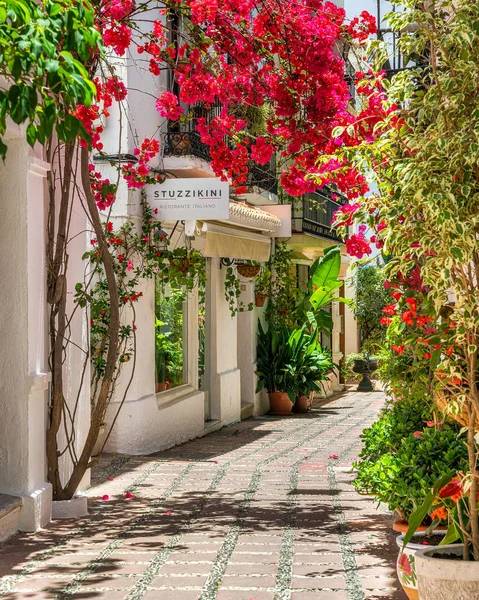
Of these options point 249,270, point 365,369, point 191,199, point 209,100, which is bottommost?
point 365,369

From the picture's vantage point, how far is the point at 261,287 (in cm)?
1872

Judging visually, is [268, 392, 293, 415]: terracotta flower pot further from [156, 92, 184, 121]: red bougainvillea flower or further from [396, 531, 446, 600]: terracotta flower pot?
[396, 531, 446, 600]: terracotta flower pot

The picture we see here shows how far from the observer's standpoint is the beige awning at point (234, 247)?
1430 centimetres

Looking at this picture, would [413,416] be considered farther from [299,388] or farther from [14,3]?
[299,388]

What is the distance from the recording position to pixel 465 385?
18.8ft

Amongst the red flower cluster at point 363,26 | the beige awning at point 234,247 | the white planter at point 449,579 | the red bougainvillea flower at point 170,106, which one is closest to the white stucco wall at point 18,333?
the red bougainvillea flower at point 170,106

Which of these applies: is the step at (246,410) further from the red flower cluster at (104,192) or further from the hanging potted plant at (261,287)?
the red flower cluster at (104,192)

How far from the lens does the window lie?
13.8 metres

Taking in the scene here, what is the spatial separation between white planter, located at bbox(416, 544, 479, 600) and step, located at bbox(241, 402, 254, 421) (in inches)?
496

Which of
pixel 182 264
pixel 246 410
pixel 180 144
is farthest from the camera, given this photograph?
pixel 246 410

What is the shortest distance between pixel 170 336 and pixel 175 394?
808 mm

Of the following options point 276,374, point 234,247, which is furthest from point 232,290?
point 276,374

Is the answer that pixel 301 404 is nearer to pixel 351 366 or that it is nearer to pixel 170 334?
pixel 170 334

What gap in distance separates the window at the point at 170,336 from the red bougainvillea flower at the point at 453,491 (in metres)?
8.34
